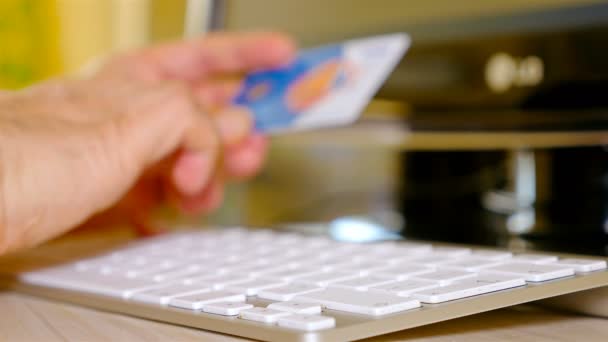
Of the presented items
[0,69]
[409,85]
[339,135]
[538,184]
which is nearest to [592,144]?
[538,184]

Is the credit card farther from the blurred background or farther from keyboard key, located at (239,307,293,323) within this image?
keyboard key, located at (239,307,293,323)

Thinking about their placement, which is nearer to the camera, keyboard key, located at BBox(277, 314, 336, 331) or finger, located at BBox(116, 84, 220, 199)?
keyboard key, located at BBox(277, 314, 336, 331)

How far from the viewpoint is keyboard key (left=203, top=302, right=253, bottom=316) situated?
0.32 m

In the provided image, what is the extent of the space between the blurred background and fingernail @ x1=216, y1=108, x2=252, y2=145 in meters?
0.12

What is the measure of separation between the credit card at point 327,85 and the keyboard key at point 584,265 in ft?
1.06

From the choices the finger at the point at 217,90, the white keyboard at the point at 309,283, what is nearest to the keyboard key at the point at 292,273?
the white keyboard at the point at 309,283

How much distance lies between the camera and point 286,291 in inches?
13.5

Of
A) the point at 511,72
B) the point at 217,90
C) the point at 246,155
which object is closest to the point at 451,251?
the point at 511,72

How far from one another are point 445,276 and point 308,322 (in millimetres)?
101

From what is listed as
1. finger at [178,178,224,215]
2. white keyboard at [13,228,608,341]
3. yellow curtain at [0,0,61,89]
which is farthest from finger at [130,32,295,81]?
yellow curtain at [0,0,61,89]

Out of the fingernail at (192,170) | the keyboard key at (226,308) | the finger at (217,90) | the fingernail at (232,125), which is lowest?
the keyboard key at (226,308)

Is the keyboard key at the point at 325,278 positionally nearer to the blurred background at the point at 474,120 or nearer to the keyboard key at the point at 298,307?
the keyboard key at the point at 298,307

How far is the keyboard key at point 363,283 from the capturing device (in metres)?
0.34

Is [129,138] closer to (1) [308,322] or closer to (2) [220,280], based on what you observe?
(2) [220,280]
